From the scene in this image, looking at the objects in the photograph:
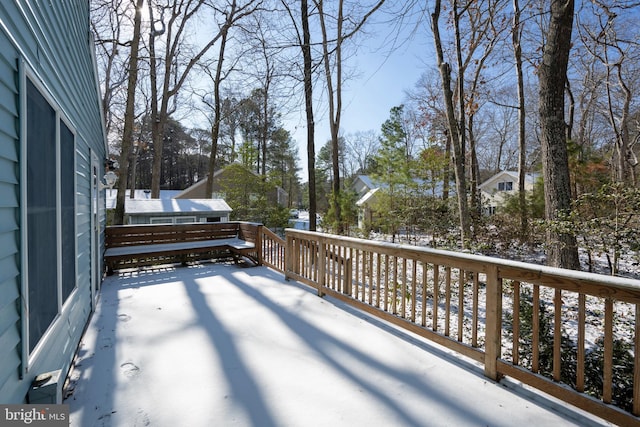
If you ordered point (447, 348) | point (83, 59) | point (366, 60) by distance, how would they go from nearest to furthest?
point (447, 348) → point (83, 59) → point (366, 60)

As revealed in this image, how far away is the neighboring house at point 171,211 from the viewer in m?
9.18

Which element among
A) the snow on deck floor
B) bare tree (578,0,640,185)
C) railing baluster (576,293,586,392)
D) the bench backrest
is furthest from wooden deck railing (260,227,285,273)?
bare tree (578,0,640,185)

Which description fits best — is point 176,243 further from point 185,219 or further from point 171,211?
point 185,219

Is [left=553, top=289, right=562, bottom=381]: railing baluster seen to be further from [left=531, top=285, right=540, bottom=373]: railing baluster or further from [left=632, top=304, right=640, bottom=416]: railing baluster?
[left=632, top=304, right=640, bottom=416]: railing baluster

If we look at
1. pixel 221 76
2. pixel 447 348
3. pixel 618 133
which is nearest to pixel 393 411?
pixel 447 348

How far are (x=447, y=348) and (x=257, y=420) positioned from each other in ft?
5.48

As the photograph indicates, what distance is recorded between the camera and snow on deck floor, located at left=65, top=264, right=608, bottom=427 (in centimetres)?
187

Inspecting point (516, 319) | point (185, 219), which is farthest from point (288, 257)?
point (185, 219)

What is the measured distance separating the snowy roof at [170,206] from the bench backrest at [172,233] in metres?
3.21

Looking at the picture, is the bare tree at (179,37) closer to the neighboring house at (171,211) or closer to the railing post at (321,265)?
the neighboring house at (171,211)

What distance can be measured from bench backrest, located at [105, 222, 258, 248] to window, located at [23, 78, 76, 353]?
388 cm

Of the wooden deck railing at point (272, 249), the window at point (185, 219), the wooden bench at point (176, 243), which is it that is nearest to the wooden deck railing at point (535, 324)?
A: the wooden deck railing at point (272, 249)

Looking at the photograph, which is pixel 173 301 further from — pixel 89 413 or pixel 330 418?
pixel 330 418

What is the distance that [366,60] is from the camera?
639 cm
